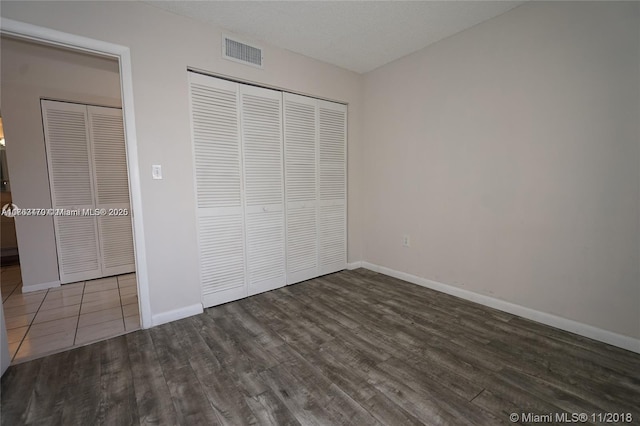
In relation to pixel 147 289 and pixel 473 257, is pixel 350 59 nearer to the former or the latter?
pixel 473 257

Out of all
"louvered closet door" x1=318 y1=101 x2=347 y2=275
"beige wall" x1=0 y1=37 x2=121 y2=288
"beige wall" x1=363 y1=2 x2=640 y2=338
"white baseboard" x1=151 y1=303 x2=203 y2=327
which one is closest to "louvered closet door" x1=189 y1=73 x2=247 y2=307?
"white baseboard" x1=151 y1=303 x2=203 y2=327

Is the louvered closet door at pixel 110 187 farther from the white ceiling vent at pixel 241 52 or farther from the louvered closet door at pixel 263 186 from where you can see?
the white ceiling vent at pixel 241 52

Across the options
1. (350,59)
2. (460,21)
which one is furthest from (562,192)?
(350,59)

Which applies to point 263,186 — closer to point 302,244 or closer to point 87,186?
point 302,244

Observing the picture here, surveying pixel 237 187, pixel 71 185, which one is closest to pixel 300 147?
pixel 237 187

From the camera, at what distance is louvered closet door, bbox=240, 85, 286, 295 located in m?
2.92

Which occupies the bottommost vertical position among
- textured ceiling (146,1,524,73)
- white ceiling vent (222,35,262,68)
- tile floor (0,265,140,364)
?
tile floor (0,265,140,364)

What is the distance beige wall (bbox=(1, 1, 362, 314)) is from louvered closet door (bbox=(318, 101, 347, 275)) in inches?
44.5

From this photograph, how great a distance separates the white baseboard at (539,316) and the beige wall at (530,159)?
49mm

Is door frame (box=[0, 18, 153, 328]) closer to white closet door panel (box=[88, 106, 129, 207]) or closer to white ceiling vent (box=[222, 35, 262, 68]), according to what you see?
white ceiling vent (box=[222, 35, 262, 68])

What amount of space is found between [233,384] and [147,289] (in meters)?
1.21

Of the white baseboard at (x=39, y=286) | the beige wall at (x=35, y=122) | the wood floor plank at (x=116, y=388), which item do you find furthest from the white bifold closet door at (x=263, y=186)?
the white baseboard at (x=39, y=286)

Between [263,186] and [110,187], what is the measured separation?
234 cm

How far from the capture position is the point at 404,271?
3.46m
